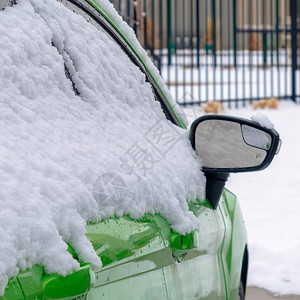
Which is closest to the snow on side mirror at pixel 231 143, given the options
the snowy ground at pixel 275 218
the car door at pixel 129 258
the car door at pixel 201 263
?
the car door at pixel 201 263

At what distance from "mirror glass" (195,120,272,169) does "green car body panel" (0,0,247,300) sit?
0.15m

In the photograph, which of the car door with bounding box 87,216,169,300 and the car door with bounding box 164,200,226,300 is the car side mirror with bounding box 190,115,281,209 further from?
the car door with bounding box 87,216,169,300

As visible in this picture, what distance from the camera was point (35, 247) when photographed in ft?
4.33

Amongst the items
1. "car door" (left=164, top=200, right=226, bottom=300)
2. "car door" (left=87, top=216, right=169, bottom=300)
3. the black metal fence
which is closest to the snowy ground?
the black metal fence

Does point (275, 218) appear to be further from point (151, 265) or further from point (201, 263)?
point (151, 265)

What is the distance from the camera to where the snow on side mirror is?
7.53 ft

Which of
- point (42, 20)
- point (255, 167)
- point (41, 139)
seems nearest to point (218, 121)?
point (255, 167)

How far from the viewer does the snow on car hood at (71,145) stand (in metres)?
1.36

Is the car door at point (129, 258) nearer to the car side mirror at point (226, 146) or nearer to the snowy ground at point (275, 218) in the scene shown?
the car side mirror at point (226, 146)

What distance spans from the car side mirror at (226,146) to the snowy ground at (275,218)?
1.60 meters

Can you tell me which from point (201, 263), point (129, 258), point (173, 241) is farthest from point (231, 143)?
point (129, 258)

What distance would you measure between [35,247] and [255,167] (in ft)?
A: 3.91

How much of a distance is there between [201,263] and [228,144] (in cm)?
39

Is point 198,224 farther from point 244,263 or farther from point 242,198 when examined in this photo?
point 242,198
